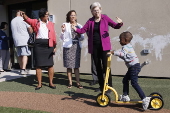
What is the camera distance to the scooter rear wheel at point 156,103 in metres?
3.65

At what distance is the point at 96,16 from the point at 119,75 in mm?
2787

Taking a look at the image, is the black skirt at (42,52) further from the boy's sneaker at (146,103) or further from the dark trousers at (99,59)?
the boy's sneaker at (146,103)

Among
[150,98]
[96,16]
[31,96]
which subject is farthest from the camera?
[31,96]

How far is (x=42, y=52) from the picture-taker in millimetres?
5332

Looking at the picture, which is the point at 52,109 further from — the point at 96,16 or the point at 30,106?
the point at 96,16

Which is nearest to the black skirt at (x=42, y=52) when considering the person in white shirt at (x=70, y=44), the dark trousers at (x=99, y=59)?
the person in white shirt at (x=70, y=44)

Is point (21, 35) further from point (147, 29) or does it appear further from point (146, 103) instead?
point (146, 103)

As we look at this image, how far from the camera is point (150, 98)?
145 inches

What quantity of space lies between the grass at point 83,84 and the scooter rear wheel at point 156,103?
1.20 ft

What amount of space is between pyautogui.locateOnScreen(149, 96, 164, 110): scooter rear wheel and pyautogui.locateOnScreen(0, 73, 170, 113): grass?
0.37m

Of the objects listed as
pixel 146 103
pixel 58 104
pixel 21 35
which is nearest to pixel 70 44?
pixel 58 104

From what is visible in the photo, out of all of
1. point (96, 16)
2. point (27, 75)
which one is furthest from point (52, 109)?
point (27, 75)

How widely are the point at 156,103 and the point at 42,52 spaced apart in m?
2.89

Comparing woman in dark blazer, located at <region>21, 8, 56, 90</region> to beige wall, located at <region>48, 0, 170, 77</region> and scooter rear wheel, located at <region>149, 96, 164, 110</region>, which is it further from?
scooter rear wheel, located at <region>149, 96, 164, 110</region>
